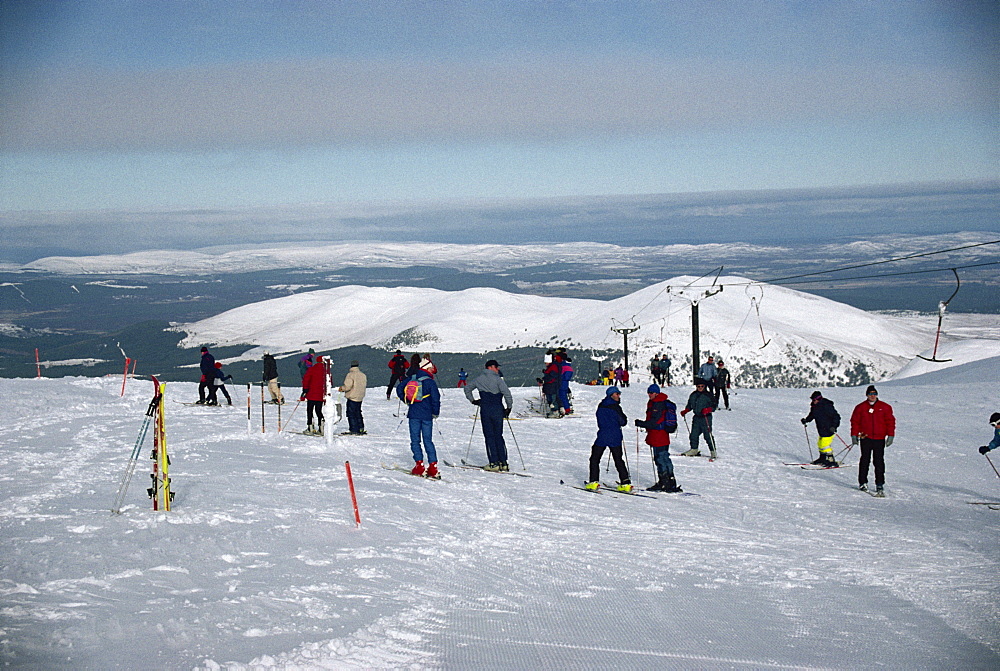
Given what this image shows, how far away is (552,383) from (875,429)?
10109 millimetres

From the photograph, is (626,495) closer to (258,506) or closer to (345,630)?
(258,506)

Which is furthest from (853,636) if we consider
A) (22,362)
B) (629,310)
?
(22,362)

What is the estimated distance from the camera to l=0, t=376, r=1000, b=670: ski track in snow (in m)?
6.73

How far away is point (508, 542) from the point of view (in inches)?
409

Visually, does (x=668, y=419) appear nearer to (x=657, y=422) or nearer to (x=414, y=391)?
(x=657, y=422)

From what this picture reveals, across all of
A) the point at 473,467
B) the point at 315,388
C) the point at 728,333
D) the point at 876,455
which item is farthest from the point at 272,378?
the point at 728,333

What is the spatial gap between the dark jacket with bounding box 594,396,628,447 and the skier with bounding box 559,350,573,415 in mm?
8897

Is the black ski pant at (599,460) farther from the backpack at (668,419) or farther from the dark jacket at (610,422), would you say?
the backpack at (668,419)

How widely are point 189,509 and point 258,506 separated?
87 cm

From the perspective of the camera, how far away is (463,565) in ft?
30.3

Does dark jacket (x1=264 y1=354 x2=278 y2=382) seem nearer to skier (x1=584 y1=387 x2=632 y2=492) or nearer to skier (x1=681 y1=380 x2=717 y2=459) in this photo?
skier (x1=681 y1=380 x2=717 y2=459)

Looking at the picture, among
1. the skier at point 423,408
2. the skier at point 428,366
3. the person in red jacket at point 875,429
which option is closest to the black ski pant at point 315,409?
the skier at point 428,366

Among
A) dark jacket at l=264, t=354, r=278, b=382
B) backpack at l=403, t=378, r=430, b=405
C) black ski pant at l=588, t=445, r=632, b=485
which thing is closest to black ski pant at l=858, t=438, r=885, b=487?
black ski pant at l=588, t=445, r=632, b=485

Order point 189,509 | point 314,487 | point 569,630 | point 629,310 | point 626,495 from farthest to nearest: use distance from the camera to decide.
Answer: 1. point 629,310
2. point 626,495
3. point 314,487
4. point 189,509
5. point 569,630
